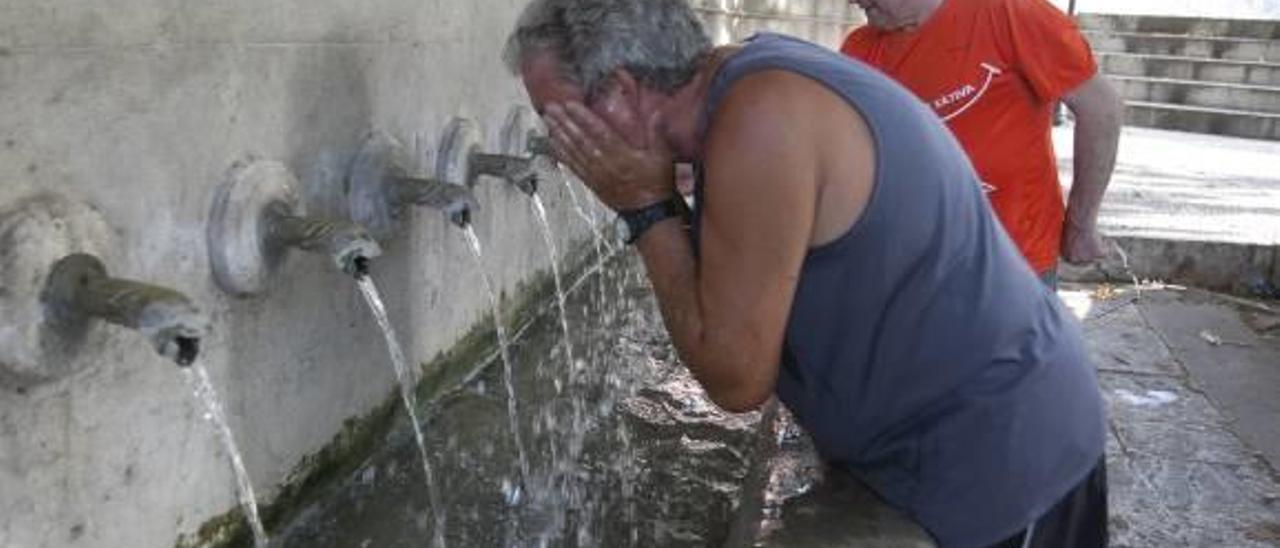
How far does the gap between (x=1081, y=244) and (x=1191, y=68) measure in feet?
43.5

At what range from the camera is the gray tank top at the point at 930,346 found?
1.69 metres

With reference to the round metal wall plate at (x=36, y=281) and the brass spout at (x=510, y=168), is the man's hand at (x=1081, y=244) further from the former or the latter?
the round metal wall plate at (x=36, y=281)

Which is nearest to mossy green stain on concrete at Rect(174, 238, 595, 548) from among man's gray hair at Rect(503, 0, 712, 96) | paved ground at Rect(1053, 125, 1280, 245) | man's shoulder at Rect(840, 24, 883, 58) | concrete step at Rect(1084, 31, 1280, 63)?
man's gray hair at Rect(503, 0, 712, 96)

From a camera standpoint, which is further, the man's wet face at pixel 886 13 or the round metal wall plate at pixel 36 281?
the man's wet face at pixel 886 13

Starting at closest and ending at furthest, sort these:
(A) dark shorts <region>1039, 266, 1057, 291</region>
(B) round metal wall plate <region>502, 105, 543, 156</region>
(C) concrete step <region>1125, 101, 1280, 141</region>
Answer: (A) dark shorts <region>1039, 266, 1057, 291</region> < (B) round metal wall plate <region>502, 105, 543, 156</region> < (C) concrete step <region>1125, 101, 1280, 141</region>

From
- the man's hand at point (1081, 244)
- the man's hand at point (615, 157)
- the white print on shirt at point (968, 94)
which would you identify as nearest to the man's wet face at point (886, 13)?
the white print on shirt at point (968, 94)

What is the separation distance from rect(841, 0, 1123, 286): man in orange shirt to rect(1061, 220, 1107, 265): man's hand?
0.19 m

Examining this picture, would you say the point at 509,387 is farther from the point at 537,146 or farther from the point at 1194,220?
the point at 1194,220

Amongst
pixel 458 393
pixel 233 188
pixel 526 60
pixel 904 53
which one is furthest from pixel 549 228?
pixel 526 60

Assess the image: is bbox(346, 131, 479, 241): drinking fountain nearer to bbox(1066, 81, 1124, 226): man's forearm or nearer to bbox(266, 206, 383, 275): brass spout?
bbox(266, 206, 383, 275): brass spout

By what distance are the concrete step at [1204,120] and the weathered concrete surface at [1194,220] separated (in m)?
2.54

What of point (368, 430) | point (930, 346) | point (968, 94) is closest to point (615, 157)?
point (930, 346)

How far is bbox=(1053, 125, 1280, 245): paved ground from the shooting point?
7.00 meters

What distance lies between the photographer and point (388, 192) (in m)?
3.13
